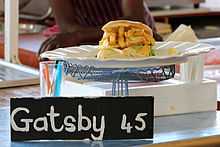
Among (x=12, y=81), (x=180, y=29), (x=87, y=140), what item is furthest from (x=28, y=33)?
(x=87, y=140)

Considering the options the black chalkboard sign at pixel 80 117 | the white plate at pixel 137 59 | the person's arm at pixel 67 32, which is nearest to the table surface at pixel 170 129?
the black chalkboard sign at pixel 80 117

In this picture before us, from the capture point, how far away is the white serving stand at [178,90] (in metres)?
1.18

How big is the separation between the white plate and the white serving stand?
0.06 m

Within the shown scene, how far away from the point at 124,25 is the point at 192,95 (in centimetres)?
22

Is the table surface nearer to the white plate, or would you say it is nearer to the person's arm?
the white plate

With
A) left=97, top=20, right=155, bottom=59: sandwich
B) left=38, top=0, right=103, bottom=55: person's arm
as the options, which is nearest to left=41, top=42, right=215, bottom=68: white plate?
left=97, top=20, right=155, bottom=59: sandwich

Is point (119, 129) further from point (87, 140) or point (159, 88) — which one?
point (159, 88)

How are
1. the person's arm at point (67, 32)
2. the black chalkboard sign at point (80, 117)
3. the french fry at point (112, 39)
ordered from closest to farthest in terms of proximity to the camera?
the black chalkboard sign at point (80, 117), the french fry at point (112, 39), the person's arm at point (67, 32)

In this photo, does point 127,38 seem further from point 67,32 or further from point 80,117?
point 67,32

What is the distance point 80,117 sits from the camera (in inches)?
38.6

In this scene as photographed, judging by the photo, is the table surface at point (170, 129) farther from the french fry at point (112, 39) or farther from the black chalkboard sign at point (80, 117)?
the french fry at point (112, 39)

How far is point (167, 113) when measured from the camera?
119cm

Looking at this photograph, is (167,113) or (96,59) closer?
(96,59)

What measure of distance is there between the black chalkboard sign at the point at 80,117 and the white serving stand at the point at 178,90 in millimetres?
168
